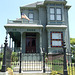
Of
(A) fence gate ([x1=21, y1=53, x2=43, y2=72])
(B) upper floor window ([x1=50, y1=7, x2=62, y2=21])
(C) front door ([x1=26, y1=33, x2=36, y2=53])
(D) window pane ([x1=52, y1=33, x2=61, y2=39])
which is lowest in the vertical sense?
(A) fence gate ([x1=21, y1=53, x2=43, y2=72])

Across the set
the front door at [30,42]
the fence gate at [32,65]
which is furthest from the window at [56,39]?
the fence gate at [32,65]

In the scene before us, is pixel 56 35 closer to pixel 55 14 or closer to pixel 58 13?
pixel 55 14

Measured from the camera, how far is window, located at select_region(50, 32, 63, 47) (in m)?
18.8

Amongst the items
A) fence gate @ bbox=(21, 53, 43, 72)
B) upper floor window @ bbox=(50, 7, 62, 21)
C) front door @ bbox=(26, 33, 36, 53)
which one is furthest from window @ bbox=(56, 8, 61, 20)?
fence gate @ bbox=(21, 53, 43, 72)

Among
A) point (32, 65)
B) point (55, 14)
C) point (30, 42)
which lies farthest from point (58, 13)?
point (32, 65)

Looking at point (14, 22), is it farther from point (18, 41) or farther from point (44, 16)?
point (18, 41)

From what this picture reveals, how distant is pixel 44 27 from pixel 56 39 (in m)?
2.90

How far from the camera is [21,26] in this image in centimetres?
1831

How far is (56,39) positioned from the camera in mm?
18969

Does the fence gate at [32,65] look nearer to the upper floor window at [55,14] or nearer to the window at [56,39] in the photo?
the window at [56,39]

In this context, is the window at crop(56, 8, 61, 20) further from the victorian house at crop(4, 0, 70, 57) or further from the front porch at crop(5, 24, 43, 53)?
the front porch at crop(5, 24, 43, 53)

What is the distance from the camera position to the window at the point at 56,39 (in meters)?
18.8

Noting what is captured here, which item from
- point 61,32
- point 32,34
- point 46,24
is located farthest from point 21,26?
point 61,32

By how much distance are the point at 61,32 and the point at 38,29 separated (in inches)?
143
